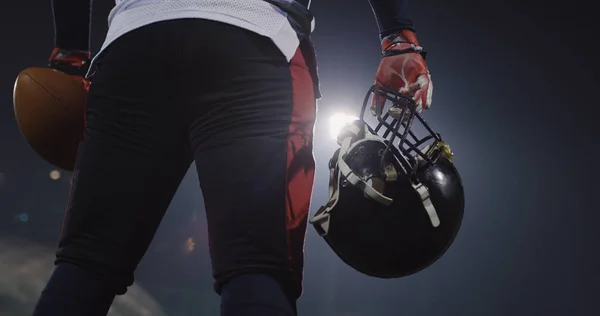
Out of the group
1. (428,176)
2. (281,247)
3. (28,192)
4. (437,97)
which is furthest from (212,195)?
(28,192)

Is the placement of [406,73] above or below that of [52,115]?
above

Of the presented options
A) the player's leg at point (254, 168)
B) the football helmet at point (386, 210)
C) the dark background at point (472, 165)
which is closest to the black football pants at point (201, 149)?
the player's leg at point (254, 168)

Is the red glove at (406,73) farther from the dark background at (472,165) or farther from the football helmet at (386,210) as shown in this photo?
→ the dark background at (472,165)

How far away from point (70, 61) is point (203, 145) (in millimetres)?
456

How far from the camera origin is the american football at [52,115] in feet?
2.48

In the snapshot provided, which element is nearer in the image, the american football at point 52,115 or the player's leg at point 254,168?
the player's leg at point 254,168

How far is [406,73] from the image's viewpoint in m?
0.70

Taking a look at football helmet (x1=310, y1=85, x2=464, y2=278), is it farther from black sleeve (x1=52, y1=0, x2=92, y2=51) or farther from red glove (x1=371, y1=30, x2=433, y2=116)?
black sleeve (x1=52, y1=0, x2=92, y2=51)

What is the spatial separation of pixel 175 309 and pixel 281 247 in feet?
17.1

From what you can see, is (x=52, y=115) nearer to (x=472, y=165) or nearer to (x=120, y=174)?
(x=120, y=174)

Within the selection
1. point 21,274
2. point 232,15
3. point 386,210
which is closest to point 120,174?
point 232,15

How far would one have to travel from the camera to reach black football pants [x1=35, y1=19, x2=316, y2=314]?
495 millimetres

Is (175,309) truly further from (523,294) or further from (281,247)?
(281,247)

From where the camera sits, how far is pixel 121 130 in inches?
22.3
